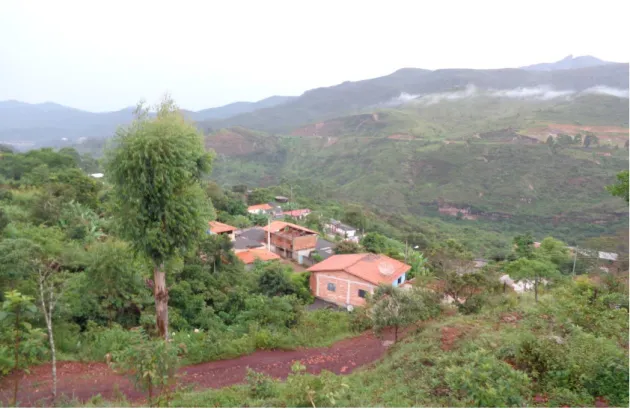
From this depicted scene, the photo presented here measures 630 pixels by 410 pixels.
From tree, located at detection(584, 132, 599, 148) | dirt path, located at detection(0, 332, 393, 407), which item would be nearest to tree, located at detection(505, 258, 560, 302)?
dirt path, located at detection(0, 332, 393, 407)

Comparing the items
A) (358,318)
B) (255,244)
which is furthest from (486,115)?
(358,318)

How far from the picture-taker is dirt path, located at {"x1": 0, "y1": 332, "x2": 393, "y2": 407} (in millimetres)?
6715

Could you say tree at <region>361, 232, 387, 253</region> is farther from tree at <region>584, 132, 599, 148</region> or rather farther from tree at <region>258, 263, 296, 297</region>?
tree at <region>584, 132, 599, 148</region>

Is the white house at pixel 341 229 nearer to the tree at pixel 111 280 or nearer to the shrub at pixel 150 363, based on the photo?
the tree at pixel 111 280

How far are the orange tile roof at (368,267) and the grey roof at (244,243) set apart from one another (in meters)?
6.56

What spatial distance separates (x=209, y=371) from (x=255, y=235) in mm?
18738

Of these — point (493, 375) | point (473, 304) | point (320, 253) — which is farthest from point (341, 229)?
point (493, 375)

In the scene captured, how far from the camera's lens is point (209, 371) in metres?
8.31

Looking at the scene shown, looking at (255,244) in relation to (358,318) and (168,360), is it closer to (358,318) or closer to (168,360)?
(358,318)

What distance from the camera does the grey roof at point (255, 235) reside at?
26.0 m

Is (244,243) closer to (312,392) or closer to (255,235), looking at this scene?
(255,235)

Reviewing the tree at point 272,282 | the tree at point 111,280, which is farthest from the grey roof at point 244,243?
the tree at point 111,280

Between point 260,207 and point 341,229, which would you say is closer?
point 341,229

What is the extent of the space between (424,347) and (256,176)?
8584 cm
